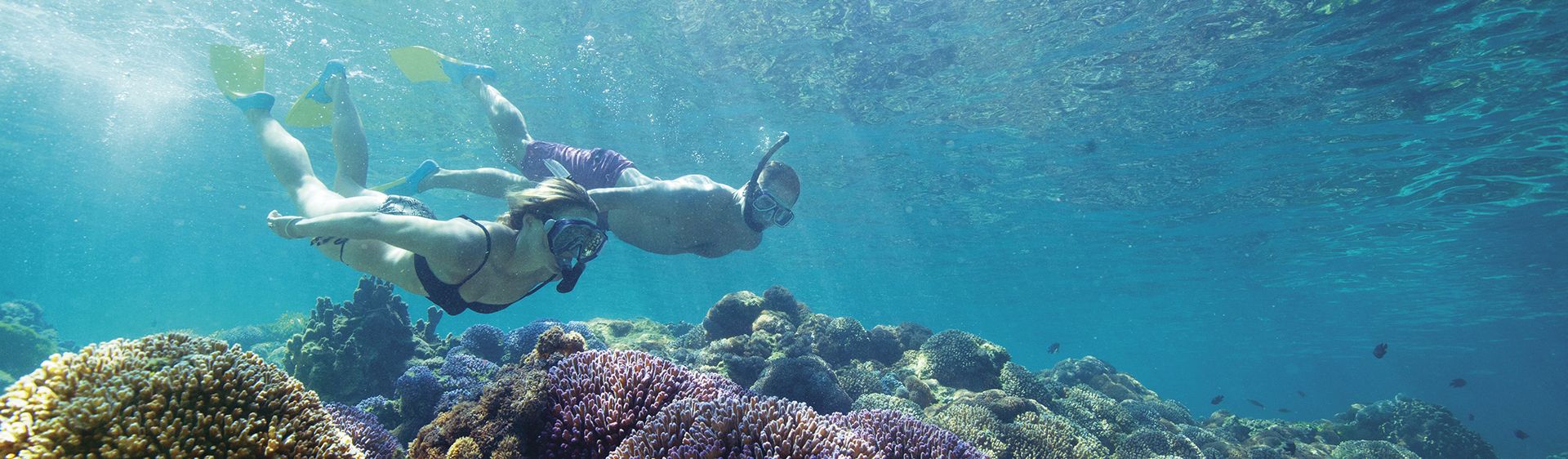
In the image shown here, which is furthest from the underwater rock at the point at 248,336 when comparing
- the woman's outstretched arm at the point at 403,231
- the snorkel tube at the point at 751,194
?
the snorkel tube at the point at 751,194

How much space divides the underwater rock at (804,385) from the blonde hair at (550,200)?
106 inches

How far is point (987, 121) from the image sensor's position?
17891 mm

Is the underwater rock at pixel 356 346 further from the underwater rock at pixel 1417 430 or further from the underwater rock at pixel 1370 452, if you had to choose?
the underwater rock at pixel 1417 430

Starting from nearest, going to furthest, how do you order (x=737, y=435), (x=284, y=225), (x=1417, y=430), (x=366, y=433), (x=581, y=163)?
(x=737, y=435), (x=366, y=433), (x=284, y=225), (x=581, y=163), (x=1417, y=430)

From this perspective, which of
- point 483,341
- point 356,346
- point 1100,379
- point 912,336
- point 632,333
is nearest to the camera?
point 356,346

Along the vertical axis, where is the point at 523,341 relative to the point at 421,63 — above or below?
below

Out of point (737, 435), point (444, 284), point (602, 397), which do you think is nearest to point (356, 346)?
point (444, 284)

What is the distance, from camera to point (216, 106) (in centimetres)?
2270

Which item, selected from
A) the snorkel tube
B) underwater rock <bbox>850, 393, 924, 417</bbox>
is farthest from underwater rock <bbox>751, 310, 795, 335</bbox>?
the snorkel tube

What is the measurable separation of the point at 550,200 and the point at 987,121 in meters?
15.8

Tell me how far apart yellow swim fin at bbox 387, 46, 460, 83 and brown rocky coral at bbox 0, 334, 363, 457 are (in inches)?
370

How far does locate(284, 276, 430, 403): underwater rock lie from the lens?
7.65 metres

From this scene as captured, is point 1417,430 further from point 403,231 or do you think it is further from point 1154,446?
point 403,231

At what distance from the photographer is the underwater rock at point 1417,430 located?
586 inches
